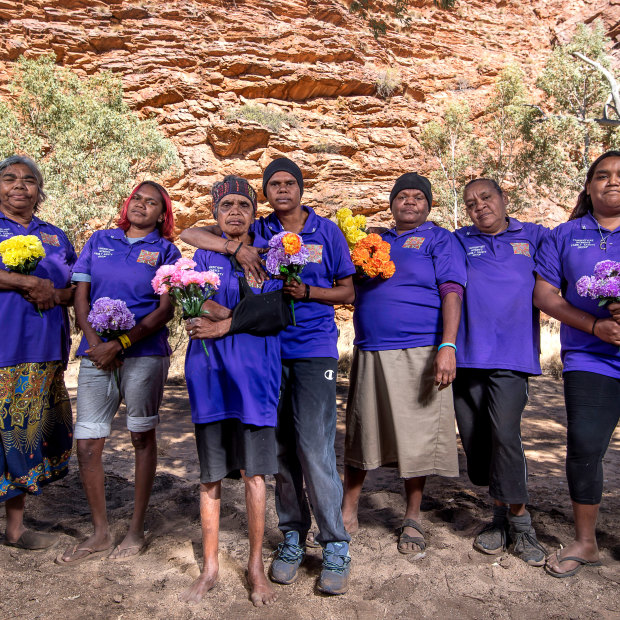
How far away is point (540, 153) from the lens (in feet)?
77.3

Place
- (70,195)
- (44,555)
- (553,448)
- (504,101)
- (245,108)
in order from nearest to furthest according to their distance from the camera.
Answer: (44,555) → (553,448) → (70,195) → (245,108) → (504,101)

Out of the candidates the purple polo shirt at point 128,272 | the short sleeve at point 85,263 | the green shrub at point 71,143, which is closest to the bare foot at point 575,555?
the purple polo shirt at point 128,272

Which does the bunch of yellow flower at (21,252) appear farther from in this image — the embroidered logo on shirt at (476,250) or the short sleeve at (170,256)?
the embroidered logo on shirt at (476,250)

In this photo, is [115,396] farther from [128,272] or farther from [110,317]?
[128,272]

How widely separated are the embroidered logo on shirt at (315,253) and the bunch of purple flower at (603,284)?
144 centimetres

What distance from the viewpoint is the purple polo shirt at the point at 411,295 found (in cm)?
353

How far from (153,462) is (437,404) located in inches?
74.4

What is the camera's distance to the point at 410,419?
3.50 meters

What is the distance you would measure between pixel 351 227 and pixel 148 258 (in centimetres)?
139

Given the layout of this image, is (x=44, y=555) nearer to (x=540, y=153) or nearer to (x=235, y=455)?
(x=235, y=455)

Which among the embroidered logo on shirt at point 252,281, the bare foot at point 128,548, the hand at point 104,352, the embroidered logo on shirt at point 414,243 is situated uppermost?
the embroidered logo on shirt at point 414,243

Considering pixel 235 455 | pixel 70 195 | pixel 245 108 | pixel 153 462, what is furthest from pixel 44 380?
pixel 245 108

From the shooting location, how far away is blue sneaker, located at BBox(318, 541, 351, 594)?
9.45 ft

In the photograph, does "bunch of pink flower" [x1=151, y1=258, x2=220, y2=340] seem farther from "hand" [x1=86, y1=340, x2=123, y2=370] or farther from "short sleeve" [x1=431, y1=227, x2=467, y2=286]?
"short sleeve" [x1=431, y1=227, x2=467, y2=286]
